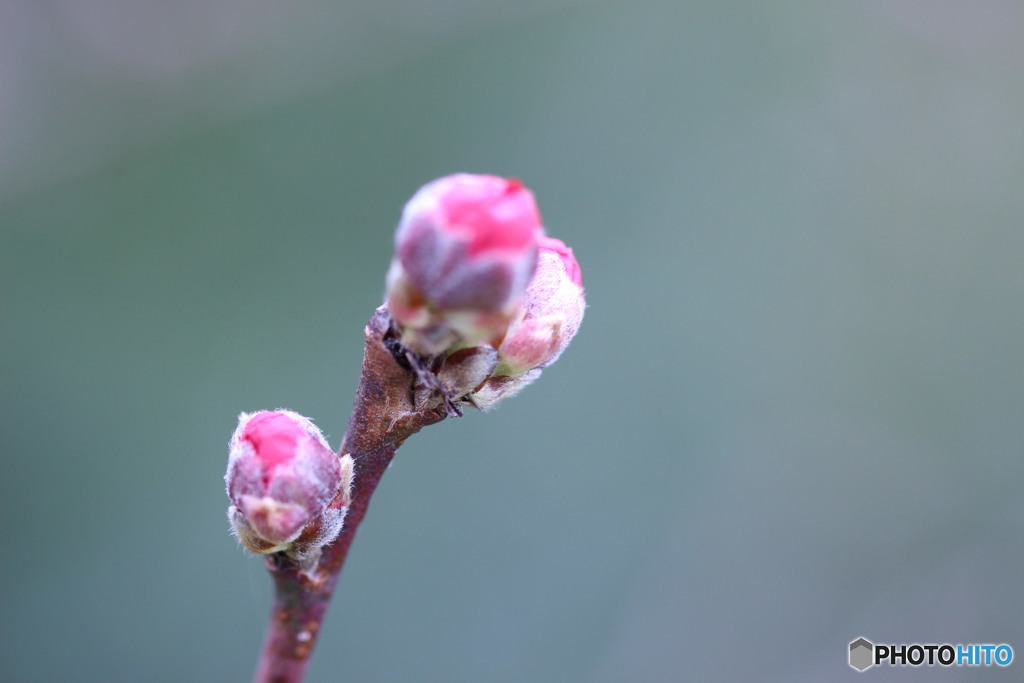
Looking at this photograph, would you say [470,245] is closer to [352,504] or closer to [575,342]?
[352,504]

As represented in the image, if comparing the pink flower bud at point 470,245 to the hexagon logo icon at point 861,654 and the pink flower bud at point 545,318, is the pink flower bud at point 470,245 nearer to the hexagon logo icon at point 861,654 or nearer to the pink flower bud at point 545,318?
the pink flower bud at point 545,318

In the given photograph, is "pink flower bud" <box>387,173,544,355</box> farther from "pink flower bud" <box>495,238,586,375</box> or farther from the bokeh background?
the bokeh background

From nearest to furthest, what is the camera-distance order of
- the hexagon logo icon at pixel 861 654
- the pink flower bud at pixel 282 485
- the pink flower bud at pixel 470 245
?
the pink flower bud at pixel 470 245, the pink flower bud at pixel 282 485, the hexagon logo icon at pixel 861 654

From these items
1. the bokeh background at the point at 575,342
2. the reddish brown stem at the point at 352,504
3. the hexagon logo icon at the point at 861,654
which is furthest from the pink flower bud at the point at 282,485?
the hexagon logo icon at the point at 861,654

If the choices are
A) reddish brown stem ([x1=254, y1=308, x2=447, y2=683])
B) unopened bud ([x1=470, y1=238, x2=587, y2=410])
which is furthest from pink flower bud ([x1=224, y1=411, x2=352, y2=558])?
unopened bud ([x1=470, y1=238, x2=587, y2=410])

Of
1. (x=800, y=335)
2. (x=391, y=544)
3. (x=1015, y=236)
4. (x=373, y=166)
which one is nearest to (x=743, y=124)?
(x=800, y=335)

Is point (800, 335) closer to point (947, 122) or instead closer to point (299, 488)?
point (947, 122)
